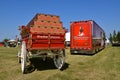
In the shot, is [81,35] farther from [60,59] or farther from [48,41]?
[48,41]

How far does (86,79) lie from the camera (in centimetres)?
961

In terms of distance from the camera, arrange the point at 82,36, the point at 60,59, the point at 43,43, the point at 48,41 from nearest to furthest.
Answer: the point at 43,43 < the point at 48,41 < the point at 60,59 < the point at 82,36

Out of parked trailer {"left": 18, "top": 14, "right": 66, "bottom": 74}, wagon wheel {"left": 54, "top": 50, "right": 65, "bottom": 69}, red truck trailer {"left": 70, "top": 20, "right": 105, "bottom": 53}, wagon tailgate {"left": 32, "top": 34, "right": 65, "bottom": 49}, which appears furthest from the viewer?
red truck trailer {"left": 70, "top": 20, "right": 105, "bottom": 53}

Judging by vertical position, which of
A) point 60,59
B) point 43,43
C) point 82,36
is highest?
point 82,36

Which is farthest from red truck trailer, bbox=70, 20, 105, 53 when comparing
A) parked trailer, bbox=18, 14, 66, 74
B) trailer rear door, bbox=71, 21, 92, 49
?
parked trailer, bbox=18, 14, 66, 74

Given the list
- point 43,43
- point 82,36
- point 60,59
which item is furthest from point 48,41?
point 82,36

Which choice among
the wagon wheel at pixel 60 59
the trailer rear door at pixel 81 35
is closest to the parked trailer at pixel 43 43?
the wagon wheel at pixel 60 59

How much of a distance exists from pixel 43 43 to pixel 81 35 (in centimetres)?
1165

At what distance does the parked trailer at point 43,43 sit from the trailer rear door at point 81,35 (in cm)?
1005

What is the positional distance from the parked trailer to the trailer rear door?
10.0 m

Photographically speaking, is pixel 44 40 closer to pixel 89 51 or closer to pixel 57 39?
pixel 57 39

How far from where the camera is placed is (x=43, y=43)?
11516mm

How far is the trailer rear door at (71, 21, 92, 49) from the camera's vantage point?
21984 millimetres

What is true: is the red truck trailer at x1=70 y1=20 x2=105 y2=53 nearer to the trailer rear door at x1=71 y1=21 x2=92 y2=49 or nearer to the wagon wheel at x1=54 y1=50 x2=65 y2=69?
the trailer rear door at x1=71 y1=21 x2=92 y2=49
